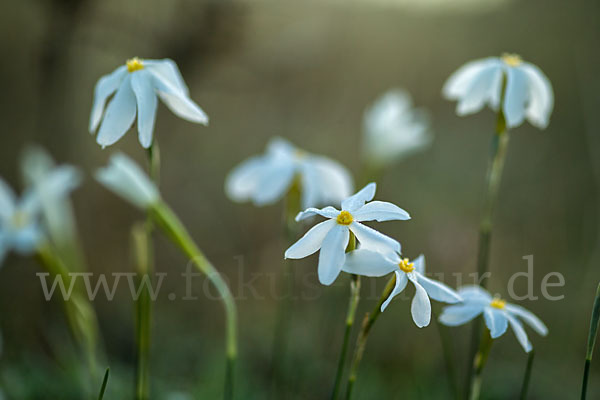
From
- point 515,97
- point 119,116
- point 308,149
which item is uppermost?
point 308,149

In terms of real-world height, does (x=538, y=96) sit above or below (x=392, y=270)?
above

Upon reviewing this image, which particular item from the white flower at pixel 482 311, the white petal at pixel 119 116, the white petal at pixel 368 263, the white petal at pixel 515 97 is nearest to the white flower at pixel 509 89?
the white petal at pixel 515 97

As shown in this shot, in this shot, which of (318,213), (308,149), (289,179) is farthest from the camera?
(308,149)

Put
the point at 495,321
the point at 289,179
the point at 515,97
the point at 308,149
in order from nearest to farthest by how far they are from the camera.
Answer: the point at 495,321
the point at 515,97
the point at 289,179
the point at 308,149

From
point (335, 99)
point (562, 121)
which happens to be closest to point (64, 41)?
point (335, 99)

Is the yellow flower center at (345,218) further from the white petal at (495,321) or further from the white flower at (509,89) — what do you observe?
the white flower at (509,89)

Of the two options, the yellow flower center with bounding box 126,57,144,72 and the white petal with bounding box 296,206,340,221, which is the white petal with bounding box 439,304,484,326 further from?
the yellow flower center with bounding box 126,57,144,72

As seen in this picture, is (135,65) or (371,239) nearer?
(371,239)

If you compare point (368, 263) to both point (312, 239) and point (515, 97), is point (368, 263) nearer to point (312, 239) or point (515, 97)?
point (312, 239)

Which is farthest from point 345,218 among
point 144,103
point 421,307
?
point 144,103
